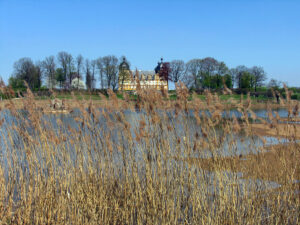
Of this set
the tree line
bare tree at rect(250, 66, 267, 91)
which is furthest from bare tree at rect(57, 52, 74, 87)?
bare tree at rect(250, 66, 267, 91)

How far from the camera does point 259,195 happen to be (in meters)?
3.97

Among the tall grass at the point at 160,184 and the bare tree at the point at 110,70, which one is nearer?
the tall grass at the point at 160,184

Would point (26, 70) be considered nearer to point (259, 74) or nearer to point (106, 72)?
point (106, 72)

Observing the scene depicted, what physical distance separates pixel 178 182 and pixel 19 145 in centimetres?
250

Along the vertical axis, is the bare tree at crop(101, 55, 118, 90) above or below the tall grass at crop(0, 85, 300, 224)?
above

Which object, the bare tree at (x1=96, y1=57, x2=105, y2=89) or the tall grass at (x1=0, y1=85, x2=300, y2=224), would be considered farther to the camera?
the bare tree at (x1=96, y1=57, x2=105, y2=89)

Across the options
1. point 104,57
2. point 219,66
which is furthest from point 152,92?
point 219,66

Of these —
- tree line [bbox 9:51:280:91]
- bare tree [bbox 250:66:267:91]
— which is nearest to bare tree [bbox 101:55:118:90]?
tree line [bbox 9:51:280:91]

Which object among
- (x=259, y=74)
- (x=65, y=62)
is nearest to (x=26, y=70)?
(x=65, y=62)

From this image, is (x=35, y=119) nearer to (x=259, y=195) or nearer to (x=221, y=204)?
(x=221, y=204)

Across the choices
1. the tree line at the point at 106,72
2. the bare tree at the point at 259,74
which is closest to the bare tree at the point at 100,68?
the tree line at the point at 106,72

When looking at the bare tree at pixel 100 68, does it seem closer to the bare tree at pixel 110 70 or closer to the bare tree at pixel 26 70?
the bare tree at pixel 110 70

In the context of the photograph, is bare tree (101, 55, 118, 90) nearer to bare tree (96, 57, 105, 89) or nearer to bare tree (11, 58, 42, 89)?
bare tree (96, 57, 105, 89)

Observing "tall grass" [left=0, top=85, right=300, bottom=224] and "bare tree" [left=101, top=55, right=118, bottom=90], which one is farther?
"bare tree" [left=101, top=55, right=118, bottom=90]
